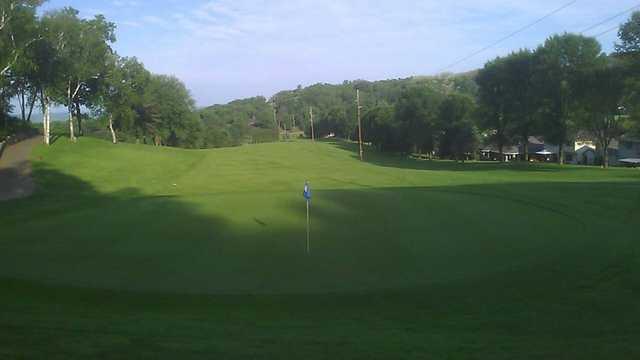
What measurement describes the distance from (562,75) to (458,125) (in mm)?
22871

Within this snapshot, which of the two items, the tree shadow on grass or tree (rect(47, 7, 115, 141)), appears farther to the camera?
tree (rect(47, 7, 115, 141))

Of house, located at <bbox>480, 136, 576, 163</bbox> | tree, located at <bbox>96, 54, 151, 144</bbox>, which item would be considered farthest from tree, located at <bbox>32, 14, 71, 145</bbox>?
house, located at <bbox>480, 136, 576, 163</bbox>

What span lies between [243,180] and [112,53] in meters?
28.0

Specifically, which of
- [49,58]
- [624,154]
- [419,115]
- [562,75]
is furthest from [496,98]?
[49,58]

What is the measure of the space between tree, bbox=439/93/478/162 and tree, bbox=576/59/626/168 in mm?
21637

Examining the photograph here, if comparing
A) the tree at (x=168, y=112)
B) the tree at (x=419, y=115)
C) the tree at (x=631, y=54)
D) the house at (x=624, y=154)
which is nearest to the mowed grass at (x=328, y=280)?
the tree at (x=631, y=54)

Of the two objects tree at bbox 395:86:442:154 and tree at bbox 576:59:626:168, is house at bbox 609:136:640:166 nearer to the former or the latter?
tree at bbox 576:59:626:168

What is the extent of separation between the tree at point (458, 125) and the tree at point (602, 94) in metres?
21.6

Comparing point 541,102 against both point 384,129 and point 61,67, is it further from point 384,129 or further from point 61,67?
point 61,67

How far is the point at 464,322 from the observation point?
1013cm

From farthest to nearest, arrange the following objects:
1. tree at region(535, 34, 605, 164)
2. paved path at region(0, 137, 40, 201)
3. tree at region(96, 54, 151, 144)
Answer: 1. tree at region(96, 54, 151, 144)
2. tree at region(535, 34, 605, 164)
3. paved path at region(0, 137, 40, 201)

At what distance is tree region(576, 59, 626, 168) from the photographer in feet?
182

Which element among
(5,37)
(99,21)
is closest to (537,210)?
(5,37)

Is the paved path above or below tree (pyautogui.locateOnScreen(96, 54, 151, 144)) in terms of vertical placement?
below
